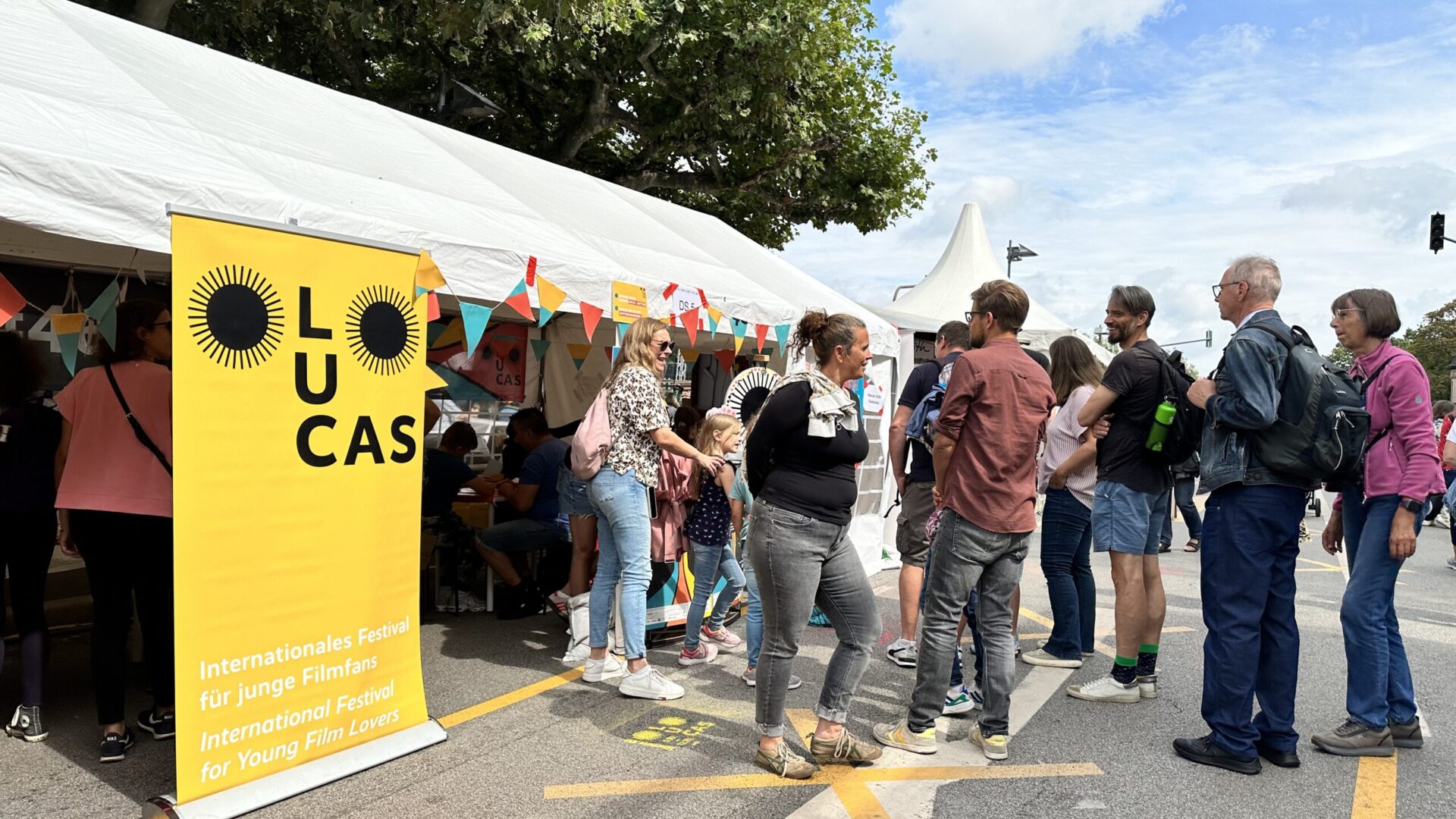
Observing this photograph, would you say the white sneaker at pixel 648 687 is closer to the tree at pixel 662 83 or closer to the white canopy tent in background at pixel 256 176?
the white canopy tent in background at pixel 256 176

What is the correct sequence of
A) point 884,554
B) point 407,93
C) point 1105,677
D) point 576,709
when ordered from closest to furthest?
point 576,709 < point 1105,677 < point 884,554 < point 407,93

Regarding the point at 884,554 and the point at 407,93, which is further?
the point at 407,93

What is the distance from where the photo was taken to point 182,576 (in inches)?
122

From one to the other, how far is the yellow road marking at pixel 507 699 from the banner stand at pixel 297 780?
0.81ft

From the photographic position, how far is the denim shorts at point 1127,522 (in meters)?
4.58

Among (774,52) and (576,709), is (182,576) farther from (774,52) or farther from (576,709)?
(774,52)

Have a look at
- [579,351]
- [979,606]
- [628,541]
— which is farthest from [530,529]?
[579,351]

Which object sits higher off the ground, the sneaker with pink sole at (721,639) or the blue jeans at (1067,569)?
the blue jeans at (1067,569)

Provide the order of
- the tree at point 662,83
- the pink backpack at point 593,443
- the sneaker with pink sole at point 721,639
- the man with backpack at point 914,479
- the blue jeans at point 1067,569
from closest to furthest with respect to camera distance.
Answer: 1. the pink backpack at point 593,443
2. the man with backpack at point 914,479
3. the blue jeans at point 1067,569
4. the sneaker with pink sole at point 721,639
5. the tree at point 662,83

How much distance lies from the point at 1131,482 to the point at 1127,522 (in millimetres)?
196

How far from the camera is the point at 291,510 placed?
3461mm

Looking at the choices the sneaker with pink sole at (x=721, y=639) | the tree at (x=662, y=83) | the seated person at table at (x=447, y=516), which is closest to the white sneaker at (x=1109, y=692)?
the sneaker with pink sole at (x=721, y=639)

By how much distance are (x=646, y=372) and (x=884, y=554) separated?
15.9 ft

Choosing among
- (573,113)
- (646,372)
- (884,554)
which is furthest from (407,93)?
(646,372)
